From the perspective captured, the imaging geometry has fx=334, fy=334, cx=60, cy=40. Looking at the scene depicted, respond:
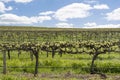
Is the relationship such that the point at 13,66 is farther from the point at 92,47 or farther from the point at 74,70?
the point at 92,47

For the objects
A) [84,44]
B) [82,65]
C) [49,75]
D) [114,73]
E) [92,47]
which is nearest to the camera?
[49,75]

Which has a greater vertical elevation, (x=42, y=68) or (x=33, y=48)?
(x=33, y=48)

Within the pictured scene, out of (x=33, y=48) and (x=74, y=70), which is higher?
(x=33, y=48)

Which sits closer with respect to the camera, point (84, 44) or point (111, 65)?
point (111, 65)

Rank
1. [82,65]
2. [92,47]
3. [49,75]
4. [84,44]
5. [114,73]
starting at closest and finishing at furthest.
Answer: [49,75] → [114,73] → [82,65] → [92,47] → [84,44]

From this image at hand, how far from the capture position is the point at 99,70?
73.6ft

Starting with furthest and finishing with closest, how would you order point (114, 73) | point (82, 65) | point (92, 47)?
point (92, 47), point (82, 65), point (114, 73)

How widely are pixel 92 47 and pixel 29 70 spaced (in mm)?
5996

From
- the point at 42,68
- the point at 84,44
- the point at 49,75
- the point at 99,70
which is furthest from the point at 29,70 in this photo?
the point at 84,44

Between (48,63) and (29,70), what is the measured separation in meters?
1.96

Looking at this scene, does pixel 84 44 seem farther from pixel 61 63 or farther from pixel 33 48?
pixel 33 48

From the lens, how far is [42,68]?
22312 millimetres

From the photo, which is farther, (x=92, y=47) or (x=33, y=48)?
(x=92, y=47)

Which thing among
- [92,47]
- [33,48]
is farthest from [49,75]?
[92,47]
